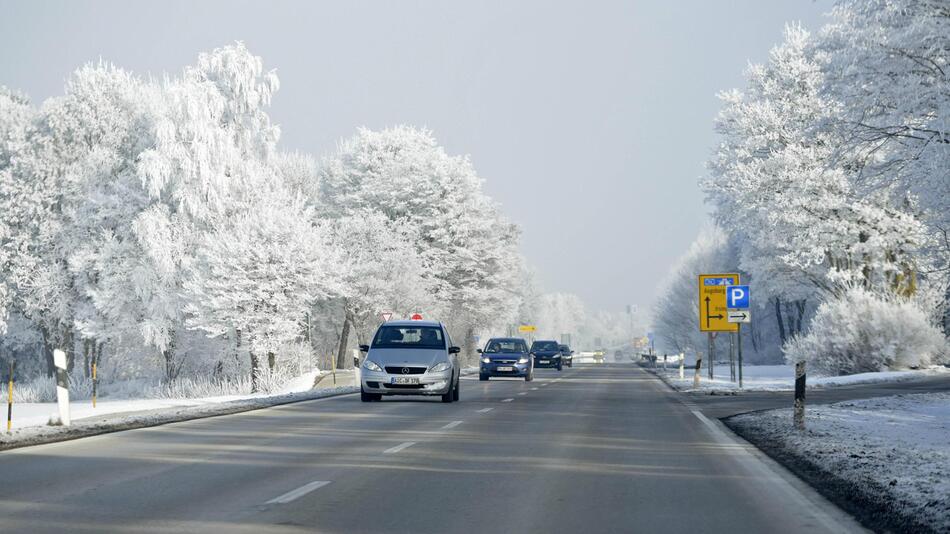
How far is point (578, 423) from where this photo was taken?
66.5ft

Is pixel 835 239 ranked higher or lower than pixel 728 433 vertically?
higher

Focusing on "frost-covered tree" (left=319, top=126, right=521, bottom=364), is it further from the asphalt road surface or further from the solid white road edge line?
the solid white road edge line

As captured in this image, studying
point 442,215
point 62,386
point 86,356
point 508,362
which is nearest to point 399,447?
point 62,386

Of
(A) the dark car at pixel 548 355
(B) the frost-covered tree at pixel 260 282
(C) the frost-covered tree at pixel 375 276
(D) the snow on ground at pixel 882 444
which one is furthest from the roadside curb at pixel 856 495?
(A) the dark car at pixel 548 355

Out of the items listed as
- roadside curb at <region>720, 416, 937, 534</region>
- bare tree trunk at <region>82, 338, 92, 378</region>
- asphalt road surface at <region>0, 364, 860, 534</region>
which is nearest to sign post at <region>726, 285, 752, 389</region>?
asphalt road surface at <region>0, 364, 860, 534</region>

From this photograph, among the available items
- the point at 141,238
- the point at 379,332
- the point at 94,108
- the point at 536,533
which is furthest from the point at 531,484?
the point at 94,108

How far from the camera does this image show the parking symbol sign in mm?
35688

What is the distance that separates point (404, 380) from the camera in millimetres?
26516

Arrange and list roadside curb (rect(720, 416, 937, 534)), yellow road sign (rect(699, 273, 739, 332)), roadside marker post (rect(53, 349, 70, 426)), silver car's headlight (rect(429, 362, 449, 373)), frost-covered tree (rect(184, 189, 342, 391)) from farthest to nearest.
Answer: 1. frost-covered tree (rect(184, 189, 342, 391))
2. yellow road sign (rect(699, 273, 739, 332))
3. silver car's headlight (rect(429, 362, 449, 373))
4. roadside marker post (rect(53, 349, 70, 426))
5. roadside curb (rect(720, 416, 937, 534))

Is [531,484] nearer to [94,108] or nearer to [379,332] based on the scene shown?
[379,332]

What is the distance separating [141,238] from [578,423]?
35.1 meters

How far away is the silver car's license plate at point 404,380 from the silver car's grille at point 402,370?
0.10 metres

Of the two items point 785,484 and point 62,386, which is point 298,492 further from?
point 62,386

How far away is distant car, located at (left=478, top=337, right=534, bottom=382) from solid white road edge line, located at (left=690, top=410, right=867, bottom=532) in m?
27.0
